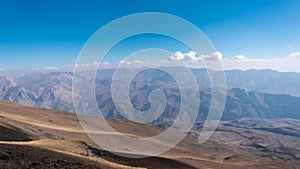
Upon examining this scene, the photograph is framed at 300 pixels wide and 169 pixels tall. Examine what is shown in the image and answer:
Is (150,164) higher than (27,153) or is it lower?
lower

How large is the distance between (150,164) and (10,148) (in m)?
45.2

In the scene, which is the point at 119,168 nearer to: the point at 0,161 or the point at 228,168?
the point at 0,161

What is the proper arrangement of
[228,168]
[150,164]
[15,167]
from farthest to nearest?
[228,168], [150,164], [15,167]

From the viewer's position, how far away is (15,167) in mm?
31156

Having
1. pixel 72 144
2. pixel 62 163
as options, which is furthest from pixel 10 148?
pixel 72 144

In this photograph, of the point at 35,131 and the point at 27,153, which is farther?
the point at 35,131

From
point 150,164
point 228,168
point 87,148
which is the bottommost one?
point 228,168

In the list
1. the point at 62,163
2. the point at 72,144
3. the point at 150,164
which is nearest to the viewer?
the point at 62,163

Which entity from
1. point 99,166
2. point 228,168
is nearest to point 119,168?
point 99,166

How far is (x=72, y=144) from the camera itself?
6438cm

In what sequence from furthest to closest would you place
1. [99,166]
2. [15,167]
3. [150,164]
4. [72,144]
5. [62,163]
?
[150,164], [72,144], [99,166], [62,163], [15,167]

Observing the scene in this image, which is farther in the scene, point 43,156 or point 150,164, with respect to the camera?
point 150,164

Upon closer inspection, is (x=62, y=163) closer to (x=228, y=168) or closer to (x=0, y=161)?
(x=0, y=161)

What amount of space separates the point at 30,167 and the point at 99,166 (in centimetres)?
1173
